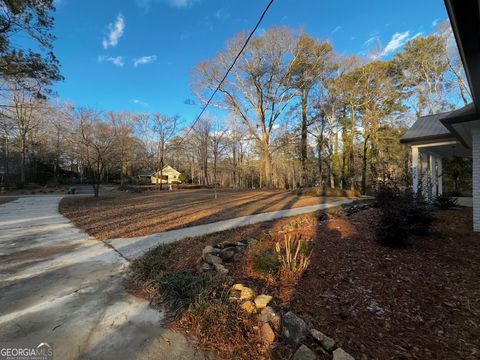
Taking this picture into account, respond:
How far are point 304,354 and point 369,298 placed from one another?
1.31 meters

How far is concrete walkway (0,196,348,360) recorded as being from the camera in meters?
2.29

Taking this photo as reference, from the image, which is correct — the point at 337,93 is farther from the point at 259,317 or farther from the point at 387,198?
the point at 259,317

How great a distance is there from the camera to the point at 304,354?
206cm

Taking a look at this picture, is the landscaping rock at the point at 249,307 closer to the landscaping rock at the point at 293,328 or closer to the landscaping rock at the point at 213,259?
the landscaping rock at the point at 293,328

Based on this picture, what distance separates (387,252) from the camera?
13.9 feet

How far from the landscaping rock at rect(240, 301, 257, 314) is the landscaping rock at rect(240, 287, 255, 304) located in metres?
0.09

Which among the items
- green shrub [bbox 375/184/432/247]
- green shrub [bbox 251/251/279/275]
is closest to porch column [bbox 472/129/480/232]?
green shrub [bbox 375/184/432/247]

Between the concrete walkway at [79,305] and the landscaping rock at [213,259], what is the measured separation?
1.19 meters

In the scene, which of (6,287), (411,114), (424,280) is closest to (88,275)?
(6,287)

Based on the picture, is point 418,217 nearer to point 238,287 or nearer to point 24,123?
point 238,287

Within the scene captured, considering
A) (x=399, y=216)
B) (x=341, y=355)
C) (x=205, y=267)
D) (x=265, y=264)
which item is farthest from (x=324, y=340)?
(x=399, y=216)

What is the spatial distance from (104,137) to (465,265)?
80.4ft

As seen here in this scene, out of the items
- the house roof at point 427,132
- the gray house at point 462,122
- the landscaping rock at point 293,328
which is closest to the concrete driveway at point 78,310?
the landscaping rock at point 293,328

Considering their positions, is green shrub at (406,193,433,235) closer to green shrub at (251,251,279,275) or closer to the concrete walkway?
green shrub at (251,251,279,275)
